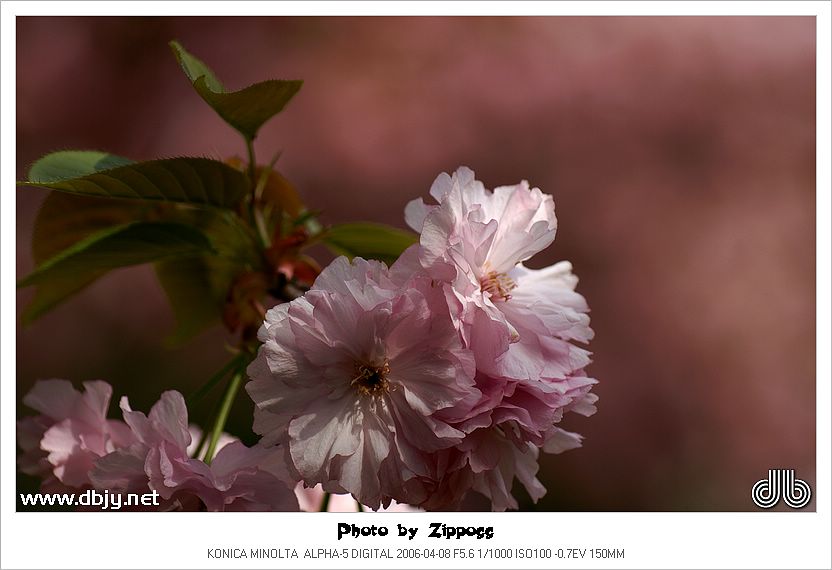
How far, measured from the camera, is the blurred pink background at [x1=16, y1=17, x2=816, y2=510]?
2.05m

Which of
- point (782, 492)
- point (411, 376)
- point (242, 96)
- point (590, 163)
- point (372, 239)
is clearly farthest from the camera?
point (590, 163)

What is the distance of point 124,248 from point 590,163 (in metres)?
1.86

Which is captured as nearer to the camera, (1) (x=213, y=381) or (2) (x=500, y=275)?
(2) (x=500, y=275)

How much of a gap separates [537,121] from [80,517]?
1920 mm

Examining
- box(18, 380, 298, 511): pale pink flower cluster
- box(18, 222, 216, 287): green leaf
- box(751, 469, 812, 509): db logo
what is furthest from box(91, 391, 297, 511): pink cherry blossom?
box(751, 469, 812, 509): db logo

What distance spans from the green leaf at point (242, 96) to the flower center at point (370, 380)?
0.67ft

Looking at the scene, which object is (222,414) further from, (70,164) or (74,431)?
(70,164)

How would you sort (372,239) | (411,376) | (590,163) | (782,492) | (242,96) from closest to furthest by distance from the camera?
1. (411,376)
2. (242,96)
3. (372,239)
4. (782,492)
5. (590,163)

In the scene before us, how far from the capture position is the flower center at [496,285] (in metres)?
0.43

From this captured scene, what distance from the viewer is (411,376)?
1.33ft

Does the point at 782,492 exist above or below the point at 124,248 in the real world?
below

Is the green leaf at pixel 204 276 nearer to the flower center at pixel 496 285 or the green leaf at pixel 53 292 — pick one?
the green leaf at pixel 53 292

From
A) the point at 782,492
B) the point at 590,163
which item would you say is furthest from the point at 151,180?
the point at 590,163

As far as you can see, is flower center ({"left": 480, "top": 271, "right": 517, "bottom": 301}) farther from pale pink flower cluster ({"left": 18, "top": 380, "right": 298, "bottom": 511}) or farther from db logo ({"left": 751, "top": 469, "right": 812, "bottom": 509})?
db logo ({"left": 751, "top": 469, "right": 812, "bottom": 509})
